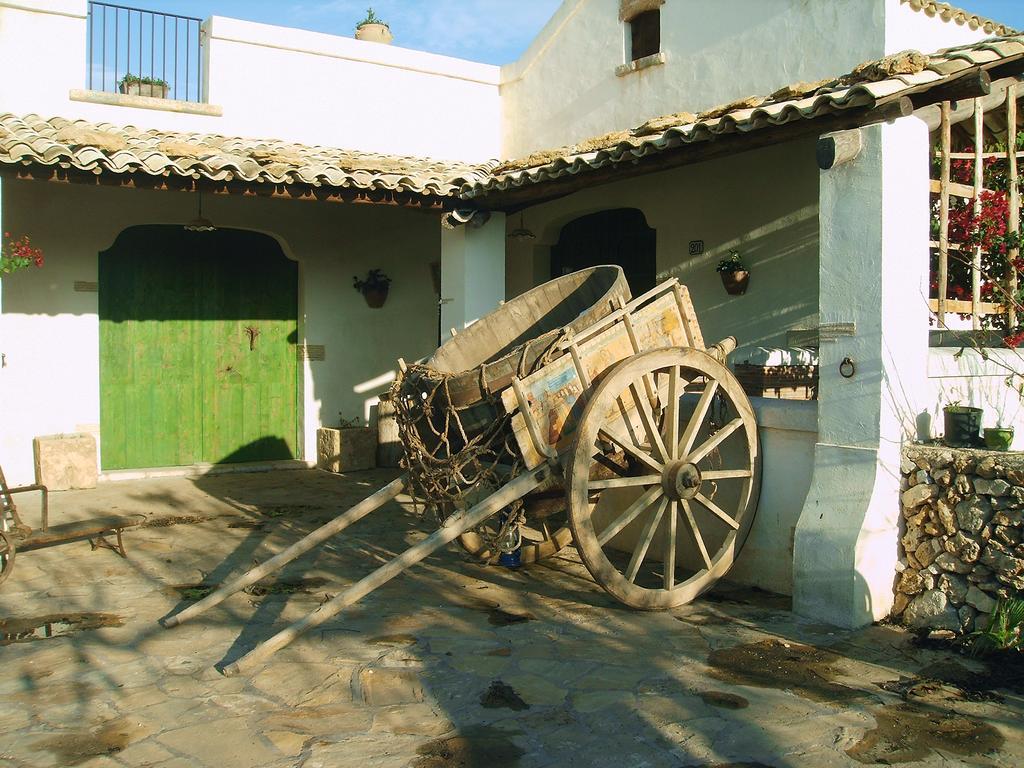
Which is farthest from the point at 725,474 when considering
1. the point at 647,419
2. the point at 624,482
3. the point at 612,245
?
the point at 612,245

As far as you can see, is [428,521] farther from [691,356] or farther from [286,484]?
[691,356]

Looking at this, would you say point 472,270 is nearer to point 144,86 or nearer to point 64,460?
point 64,460

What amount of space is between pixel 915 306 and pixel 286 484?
651cm

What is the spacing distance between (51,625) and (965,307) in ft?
18.2

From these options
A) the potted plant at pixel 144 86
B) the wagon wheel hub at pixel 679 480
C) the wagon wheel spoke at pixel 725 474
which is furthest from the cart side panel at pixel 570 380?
the potted plant at pixel 144 86

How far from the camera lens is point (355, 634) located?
4832 mm

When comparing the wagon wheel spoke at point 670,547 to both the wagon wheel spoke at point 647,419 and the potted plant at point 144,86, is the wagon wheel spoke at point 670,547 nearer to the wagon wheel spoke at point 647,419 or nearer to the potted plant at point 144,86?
the wagon wheel spoke at point 647,419

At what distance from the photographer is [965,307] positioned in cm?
558

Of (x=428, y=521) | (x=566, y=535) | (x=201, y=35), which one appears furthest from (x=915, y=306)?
(x=201, y=35)

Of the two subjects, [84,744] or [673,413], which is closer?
[84,744]

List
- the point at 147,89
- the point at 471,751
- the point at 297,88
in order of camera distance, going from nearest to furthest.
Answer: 1. the point at 471,751
2. the point at 297,88
3. the point at 147,89

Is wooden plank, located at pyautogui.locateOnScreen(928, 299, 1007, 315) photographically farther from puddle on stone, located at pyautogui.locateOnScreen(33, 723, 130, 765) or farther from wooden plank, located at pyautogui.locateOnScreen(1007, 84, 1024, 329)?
puddle on stone, located at pyautogui.locateOnScreen(33, 723, 130, 765)

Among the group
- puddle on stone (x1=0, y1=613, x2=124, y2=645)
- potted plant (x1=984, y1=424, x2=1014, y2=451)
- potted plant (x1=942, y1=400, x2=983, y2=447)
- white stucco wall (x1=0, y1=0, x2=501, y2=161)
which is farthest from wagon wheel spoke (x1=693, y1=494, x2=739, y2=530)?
white stucco wall (x1=0, y1=0, x2=501, y2=161)

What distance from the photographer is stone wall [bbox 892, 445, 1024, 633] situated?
4.53 m
